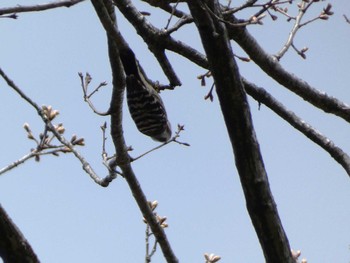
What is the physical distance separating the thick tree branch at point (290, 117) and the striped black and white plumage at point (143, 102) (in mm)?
625

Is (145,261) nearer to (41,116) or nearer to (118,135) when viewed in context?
(118,135)

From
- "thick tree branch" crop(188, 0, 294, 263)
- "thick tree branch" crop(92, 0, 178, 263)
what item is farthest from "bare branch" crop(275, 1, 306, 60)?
"thick tree branch" crop(188, 0, 294, 263)

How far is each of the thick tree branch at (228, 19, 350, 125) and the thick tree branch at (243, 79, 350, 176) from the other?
0.42 feet

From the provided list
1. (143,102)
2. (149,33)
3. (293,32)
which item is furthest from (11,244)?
(293,32)

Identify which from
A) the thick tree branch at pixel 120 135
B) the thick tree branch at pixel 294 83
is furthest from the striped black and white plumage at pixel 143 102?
the thick tree branch at pixel 294 83

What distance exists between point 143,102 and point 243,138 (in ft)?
5.12

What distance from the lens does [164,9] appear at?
4254mm

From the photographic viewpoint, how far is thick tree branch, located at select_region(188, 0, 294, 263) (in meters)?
2.19

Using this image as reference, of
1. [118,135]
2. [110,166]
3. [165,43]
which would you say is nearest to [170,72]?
[165,43]

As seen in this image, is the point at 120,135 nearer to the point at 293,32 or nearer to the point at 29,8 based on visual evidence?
the point at 293,32

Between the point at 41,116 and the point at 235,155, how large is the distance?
1.85 metres

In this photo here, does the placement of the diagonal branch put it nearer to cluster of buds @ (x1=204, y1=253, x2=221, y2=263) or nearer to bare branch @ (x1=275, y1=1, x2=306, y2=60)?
bare branch @ (x1=275, y1=1, x2=306, y2=60)

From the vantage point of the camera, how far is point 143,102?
369 cm

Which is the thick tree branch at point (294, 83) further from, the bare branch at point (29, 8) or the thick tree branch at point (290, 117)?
the bare branch at point (29, 8)
